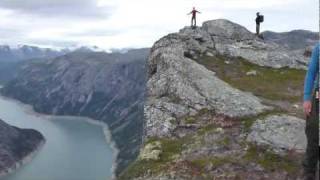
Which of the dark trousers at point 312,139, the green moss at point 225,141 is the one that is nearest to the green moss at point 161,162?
the green moss at point 225,141

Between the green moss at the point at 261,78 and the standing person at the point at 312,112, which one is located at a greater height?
the standing person at the point at 312,112

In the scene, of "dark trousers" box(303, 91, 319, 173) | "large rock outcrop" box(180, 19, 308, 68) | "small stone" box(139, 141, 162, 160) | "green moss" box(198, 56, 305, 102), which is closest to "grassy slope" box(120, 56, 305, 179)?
"green moss" box(198, 56, 305, 102)

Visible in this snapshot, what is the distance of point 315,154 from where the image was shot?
16734mm

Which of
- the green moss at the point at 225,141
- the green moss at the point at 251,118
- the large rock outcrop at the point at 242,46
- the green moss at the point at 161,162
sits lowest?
the green moss at the point at 161,162

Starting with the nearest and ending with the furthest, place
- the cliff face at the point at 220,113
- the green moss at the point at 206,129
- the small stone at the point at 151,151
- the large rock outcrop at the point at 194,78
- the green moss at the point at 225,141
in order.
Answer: the cliff face at the point at 220,113, the small stone at the point at 151,151, the green moss at the point at 225,141, the green moss at the point at 206,129, the large rock outcrop at the point at 194,78

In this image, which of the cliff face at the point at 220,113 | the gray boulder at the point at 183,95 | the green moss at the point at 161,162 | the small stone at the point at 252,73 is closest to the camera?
the cliff face at the point at 220,113

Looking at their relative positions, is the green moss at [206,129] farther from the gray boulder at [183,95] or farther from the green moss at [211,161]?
the green moss at [211,161]

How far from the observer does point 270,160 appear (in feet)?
74.9

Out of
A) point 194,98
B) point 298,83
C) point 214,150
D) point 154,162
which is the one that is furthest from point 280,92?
point 154,162

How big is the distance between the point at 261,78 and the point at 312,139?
21480 millimetres

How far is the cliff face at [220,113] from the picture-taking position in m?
23.0

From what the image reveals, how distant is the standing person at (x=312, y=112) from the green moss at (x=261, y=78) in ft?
50.1

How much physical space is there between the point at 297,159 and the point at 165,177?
6.05 metres

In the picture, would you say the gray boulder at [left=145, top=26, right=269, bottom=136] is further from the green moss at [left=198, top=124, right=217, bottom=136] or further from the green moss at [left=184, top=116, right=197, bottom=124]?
the green moss at [left=198, top=124, right=217, bottom=136]
